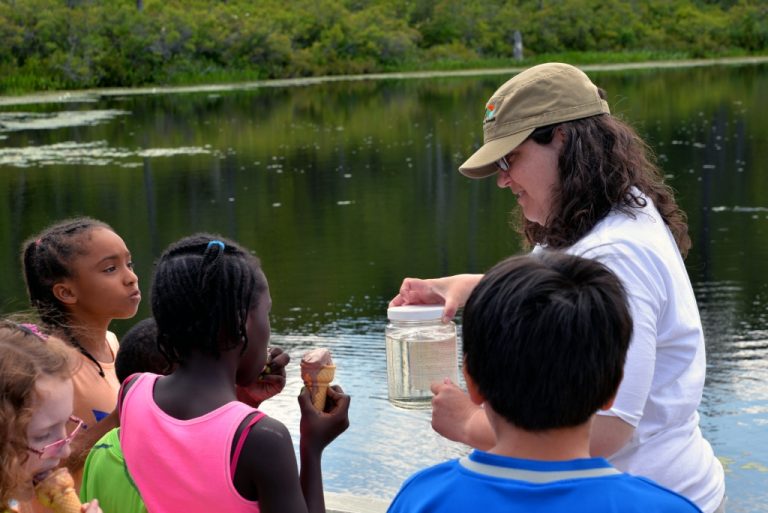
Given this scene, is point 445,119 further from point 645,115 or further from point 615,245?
point 615,245

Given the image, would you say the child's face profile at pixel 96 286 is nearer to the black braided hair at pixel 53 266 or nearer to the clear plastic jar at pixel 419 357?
the black braided hair at pixel 53 266

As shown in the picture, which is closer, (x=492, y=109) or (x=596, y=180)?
(x=596, y=180)

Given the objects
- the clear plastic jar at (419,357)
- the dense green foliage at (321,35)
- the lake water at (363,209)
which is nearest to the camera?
the clear plastic jar at (419,357)

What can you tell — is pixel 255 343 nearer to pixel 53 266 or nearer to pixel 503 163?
pixel 503 163

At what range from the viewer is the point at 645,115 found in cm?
2167

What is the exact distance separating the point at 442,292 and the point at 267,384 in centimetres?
40

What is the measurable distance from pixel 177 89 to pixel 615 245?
36255mm

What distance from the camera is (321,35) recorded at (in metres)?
48.0

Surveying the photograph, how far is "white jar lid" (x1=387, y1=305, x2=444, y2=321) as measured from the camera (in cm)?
235

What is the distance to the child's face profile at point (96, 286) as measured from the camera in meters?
3.00

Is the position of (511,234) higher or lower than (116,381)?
lower

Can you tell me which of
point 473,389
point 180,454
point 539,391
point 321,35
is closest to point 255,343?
point 180,454

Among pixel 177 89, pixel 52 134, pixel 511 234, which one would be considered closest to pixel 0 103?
pixel 177 89

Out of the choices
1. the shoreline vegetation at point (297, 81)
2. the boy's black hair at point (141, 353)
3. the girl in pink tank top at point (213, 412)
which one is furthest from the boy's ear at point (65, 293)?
the shoreline vegetation at point (297, 81)
